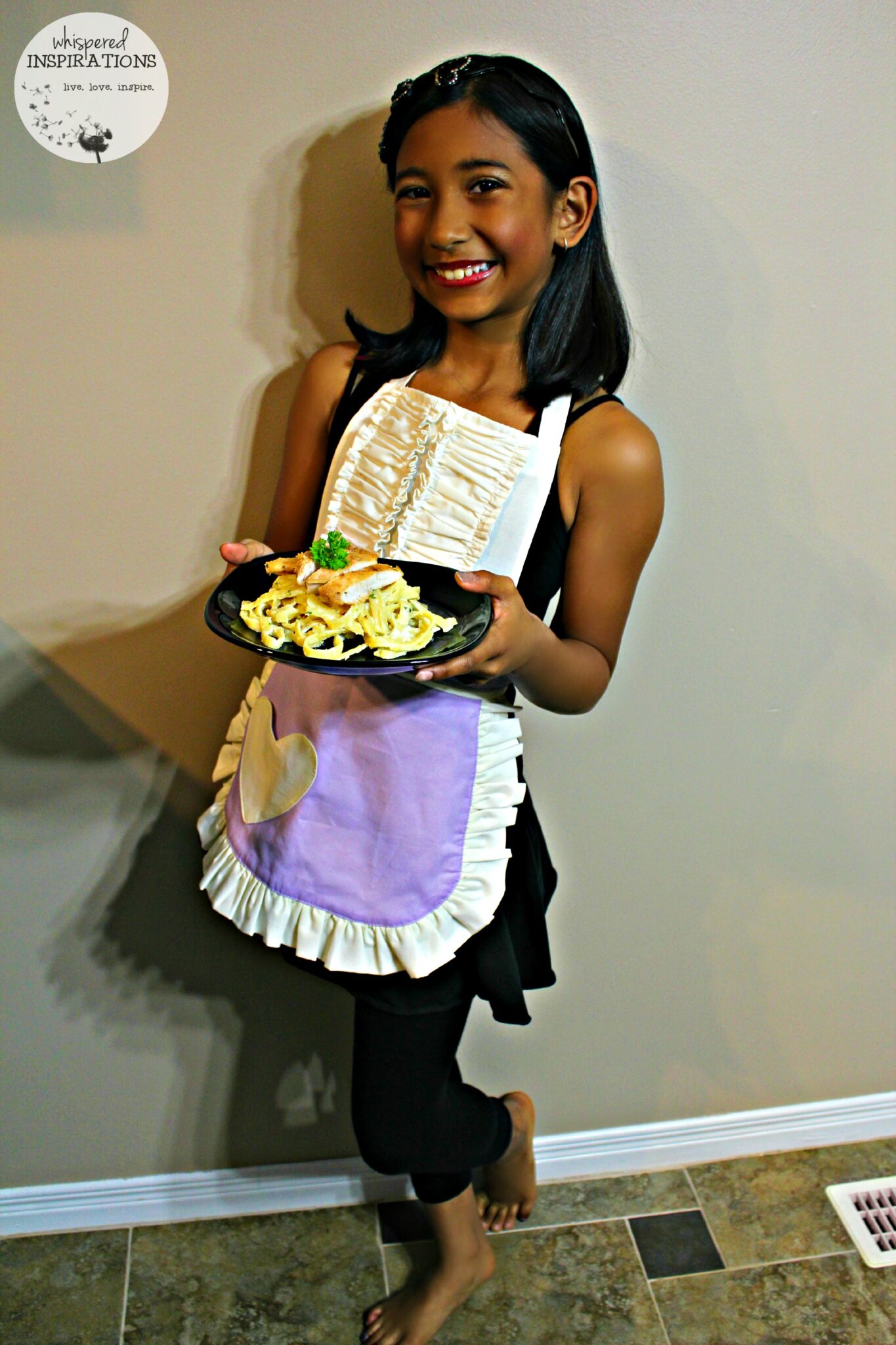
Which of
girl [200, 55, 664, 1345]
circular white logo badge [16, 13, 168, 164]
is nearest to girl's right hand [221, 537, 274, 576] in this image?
girl [200, 55, 664, 1345]

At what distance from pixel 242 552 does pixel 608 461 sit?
375 millimetres

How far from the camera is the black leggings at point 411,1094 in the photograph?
1.29 m

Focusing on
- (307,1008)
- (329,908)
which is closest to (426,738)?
(329,908)

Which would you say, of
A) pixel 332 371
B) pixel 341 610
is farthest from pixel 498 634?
pixel 332 371

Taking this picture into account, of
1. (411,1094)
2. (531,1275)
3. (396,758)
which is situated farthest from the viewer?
(531,1275)

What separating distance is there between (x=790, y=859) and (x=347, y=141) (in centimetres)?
109

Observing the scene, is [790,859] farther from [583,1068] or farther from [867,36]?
[867,36]

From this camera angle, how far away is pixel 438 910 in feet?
3.95

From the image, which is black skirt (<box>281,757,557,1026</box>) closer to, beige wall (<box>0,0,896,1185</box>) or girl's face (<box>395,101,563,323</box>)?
beige wall (<box>0,0,896,1185</box>)

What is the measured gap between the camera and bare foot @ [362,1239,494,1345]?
1451 mm

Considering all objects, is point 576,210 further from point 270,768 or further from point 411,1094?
point 411,1094

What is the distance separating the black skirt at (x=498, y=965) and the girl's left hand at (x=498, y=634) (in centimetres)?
30

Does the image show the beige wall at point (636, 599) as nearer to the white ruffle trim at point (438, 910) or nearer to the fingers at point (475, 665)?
the white ruffle trim at point (438, 910)

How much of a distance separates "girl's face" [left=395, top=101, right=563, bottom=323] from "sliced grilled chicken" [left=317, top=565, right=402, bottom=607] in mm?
280
